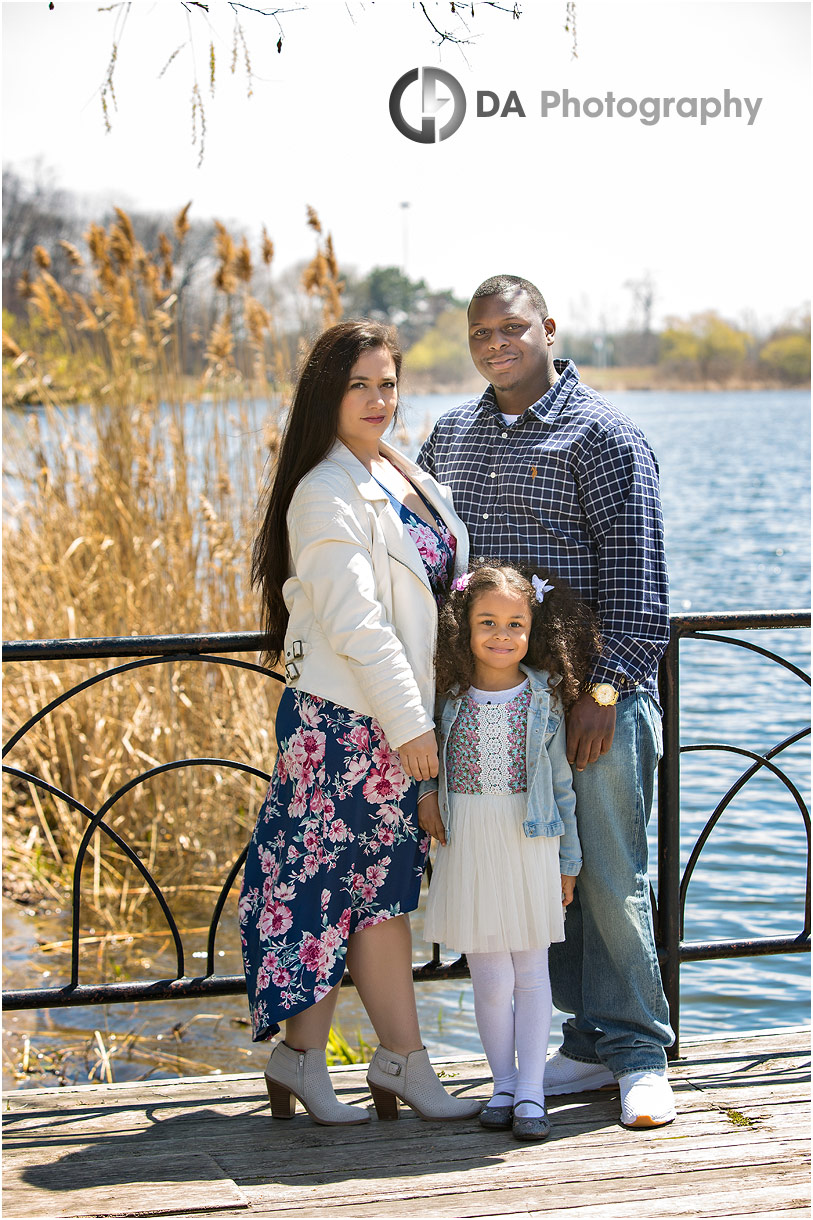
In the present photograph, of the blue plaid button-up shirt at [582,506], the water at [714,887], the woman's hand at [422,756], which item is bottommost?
the water at [714,887]

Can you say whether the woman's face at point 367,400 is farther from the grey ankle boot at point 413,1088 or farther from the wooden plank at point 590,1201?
the wooden plank at point 590,1201

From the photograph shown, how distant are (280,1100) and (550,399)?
147 centimetres

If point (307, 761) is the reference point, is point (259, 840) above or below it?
below

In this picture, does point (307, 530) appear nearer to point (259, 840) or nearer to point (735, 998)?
point (259, 840)

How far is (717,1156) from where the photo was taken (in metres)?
2.11

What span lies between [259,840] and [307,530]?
61cm

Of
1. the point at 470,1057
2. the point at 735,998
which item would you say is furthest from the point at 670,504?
the point at 470,1057

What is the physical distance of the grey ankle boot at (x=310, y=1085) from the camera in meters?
2.26

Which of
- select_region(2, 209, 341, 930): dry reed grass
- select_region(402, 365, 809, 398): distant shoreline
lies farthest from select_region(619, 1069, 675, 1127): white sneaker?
select_region(402, 365, 809, 398): distant shoreline

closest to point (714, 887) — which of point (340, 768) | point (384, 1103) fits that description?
point (384, 1103)

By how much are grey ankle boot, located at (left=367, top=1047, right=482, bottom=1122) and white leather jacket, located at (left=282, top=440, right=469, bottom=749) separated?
0.63 metres

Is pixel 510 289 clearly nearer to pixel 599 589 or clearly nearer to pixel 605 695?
pixel 599 589

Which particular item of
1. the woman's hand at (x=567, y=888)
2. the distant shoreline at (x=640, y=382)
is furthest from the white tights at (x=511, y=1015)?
the distant shoreline at (x=640, y=382)

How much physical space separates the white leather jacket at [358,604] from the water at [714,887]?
1.81ft
